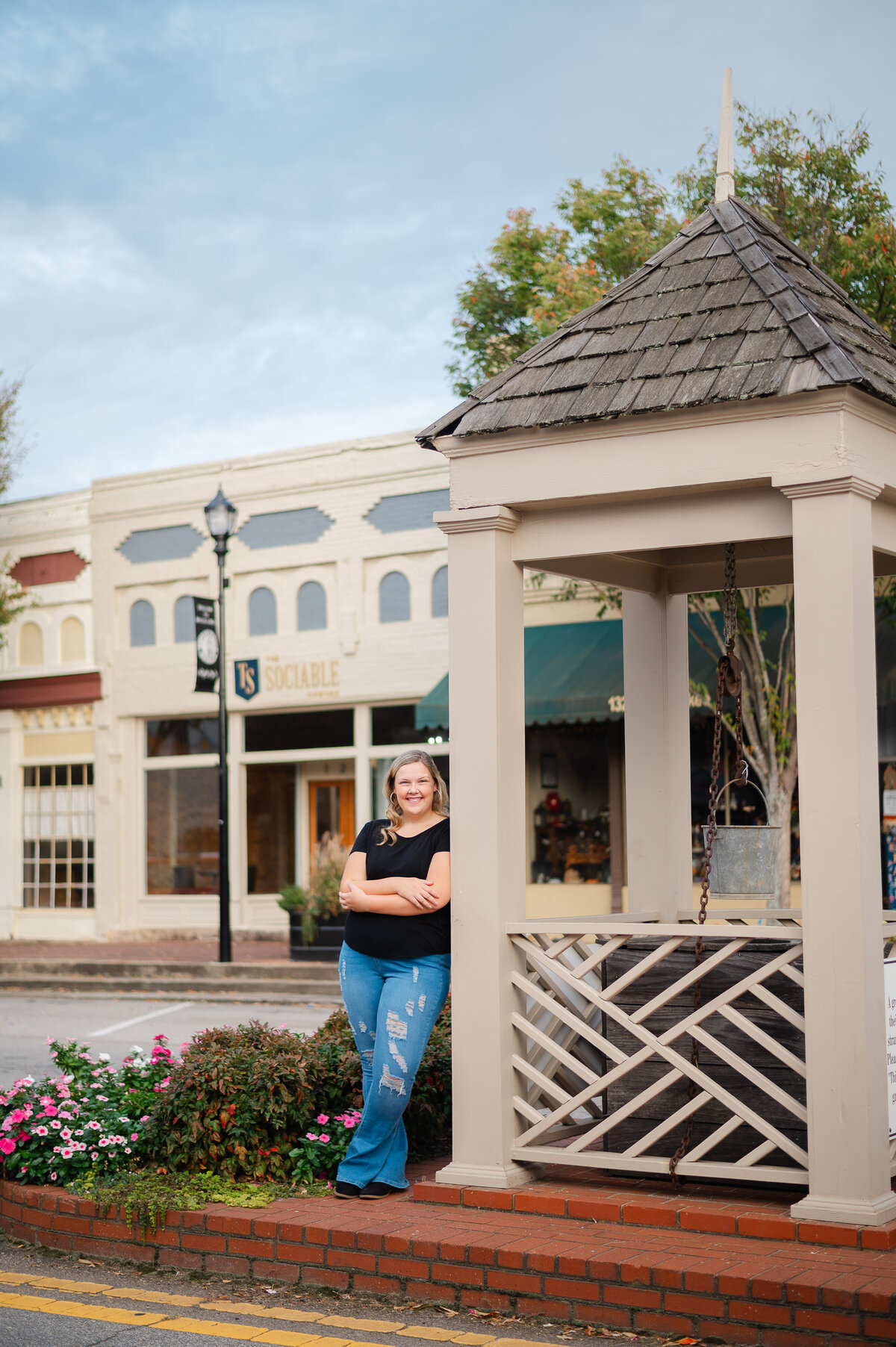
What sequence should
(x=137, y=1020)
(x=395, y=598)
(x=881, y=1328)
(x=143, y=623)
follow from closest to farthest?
(x=881, y=1328)
(x=137, y=1020)
(x=395, y=598)
(x=143, y=623)

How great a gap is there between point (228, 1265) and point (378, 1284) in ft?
2.02

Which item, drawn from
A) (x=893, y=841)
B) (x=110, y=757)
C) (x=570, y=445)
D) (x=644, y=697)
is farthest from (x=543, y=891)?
(x=570, y=445)

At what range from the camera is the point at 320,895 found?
719 inches

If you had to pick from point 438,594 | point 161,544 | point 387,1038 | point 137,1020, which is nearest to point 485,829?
point 387,1038

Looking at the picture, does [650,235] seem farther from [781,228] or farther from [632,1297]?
[632,1297]

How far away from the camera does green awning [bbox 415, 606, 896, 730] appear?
650 inches

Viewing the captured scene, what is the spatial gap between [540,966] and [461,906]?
387 mm

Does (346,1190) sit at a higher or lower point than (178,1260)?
higher

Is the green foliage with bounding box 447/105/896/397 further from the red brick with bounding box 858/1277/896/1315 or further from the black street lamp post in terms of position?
the red brick with bounding box 858/1277/896/1315

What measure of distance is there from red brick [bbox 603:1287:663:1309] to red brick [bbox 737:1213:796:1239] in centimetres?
54

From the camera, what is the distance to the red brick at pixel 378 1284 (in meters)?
5.09

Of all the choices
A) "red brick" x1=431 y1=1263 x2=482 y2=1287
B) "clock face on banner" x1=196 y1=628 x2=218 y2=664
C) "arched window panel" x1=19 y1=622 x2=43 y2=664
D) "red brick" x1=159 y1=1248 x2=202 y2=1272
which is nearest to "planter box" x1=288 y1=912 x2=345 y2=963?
"clock face on banner" x1=196 y1=628 x2=218 y2=664

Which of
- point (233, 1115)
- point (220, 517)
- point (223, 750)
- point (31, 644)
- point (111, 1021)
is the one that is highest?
point (220, 517)

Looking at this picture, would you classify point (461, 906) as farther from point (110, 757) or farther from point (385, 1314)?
point (110, 757)
